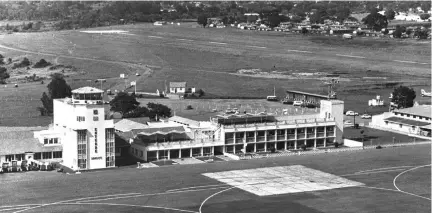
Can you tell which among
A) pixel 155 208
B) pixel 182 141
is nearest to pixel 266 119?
pixel 182 141

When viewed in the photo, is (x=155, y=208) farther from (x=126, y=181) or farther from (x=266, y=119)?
(x=266, y=119)

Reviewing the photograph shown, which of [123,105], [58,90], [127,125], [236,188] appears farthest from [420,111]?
[58,90]

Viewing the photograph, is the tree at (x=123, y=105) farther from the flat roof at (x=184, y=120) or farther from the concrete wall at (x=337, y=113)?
the concrete wall at (x=337, y=113)

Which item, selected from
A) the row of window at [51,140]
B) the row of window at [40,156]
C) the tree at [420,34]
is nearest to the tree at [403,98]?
the row of window at [51,140]

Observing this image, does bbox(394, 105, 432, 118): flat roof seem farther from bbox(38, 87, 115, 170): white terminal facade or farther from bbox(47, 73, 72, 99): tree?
bbox(47, 73, 72, 99): tree

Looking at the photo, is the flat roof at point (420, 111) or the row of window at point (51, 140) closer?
the row of window at point (51, 140)
